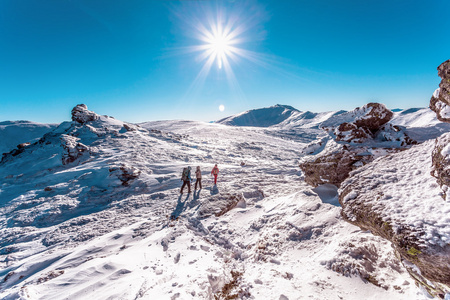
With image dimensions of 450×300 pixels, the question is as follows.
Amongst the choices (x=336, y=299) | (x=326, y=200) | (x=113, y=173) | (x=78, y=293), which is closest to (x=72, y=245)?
(x=78, y=293)

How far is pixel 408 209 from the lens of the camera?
3.68 m

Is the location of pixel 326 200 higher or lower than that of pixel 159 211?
higher

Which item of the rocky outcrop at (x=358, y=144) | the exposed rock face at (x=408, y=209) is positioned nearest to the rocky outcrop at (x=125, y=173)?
the rocky outcrop at (x=358, y=144)

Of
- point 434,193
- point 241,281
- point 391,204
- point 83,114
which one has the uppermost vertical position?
point 83,114

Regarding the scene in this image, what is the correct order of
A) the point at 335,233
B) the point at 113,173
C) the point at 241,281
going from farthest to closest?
1. the point at 113,173
2. the point at 335,233
3. the point at 241,281

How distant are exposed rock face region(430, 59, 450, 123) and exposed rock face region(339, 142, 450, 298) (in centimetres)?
84

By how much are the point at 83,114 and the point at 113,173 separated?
2131 cm

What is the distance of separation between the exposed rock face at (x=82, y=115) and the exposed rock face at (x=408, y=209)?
114ft

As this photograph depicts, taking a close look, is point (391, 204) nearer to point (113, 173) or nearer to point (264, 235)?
point (264, 235)

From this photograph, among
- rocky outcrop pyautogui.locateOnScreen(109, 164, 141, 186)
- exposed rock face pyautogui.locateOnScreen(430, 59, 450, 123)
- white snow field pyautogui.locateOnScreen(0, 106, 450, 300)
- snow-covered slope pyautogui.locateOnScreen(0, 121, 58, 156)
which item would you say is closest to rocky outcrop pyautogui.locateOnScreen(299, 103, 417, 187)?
white snow field pyautogui.locateOnScreen(0, 106, 450, 300)

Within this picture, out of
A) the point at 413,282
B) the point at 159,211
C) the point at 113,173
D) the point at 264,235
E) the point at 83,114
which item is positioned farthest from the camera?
the point at 83,114

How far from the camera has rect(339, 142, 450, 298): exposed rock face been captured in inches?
118

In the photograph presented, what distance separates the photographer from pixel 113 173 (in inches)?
560

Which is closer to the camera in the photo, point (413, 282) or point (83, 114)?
Result: point (413, 282)
